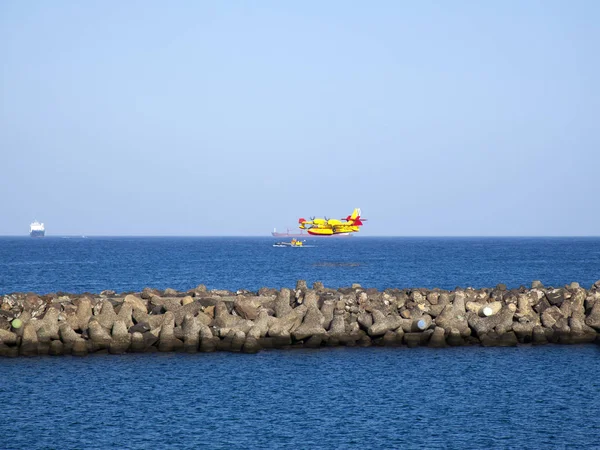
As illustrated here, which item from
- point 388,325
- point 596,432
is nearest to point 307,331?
point 388,325

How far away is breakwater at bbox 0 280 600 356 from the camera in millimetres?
30125

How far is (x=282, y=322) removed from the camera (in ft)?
103

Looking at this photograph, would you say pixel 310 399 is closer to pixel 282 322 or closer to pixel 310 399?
pixel 310 399

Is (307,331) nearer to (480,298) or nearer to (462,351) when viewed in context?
(462,351)

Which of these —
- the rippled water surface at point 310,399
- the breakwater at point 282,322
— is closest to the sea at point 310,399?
the rippled water surface at point 310,399

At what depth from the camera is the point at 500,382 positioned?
25781 mm

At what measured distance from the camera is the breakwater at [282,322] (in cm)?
3012

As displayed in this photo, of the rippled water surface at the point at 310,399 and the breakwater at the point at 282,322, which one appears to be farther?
the breakwater at the point at 282,322

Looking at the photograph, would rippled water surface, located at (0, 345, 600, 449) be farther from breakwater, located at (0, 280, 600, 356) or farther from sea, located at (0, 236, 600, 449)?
breakwater, located at (0, 280, 600, 356)

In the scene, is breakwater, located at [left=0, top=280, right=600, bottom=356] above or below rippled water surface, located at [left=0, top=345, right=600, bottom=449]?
above

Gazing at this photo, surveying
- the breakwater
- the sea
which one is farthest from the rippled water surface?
the breakwater

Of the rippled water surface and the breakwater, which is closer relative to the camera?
the rippled water surface

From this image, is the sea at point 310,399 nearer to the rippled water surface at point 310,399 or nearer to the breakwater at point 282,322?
the rippled water surface at point 310,399

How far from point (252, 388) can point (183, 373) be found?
288 centimetres
